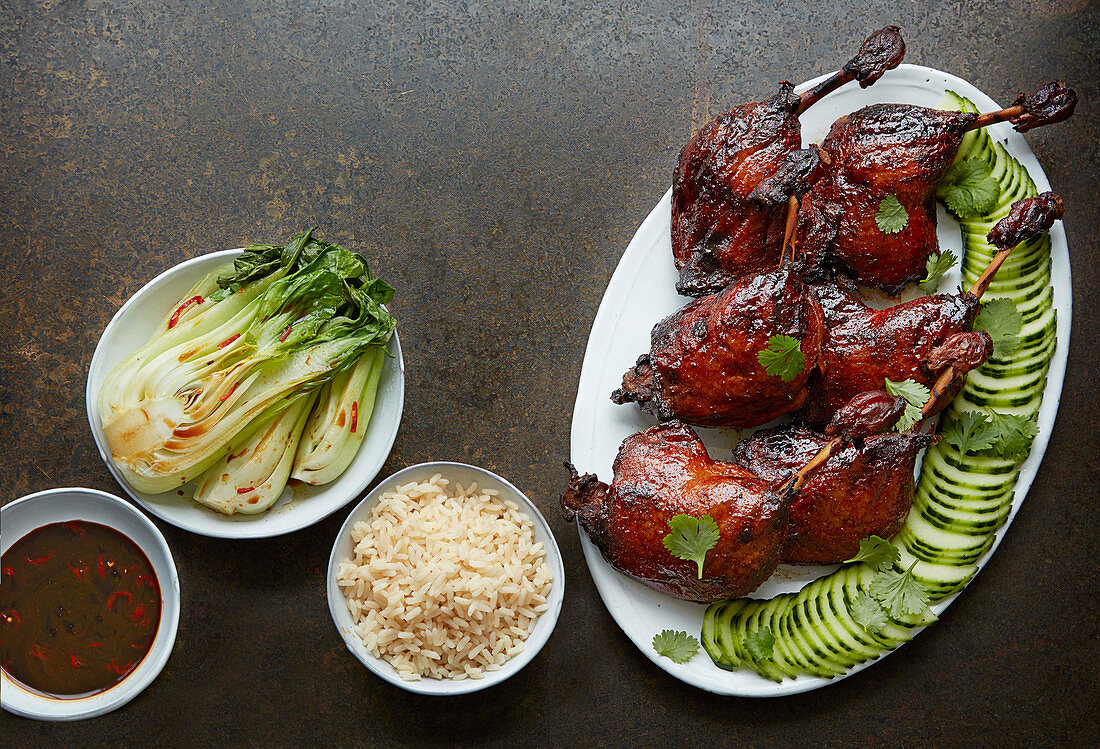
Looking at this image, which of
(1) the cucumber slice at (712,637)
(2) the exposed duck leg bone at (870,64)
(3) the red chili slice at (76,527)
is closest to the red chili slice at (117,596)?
(3) the red chili slice at (76,527)

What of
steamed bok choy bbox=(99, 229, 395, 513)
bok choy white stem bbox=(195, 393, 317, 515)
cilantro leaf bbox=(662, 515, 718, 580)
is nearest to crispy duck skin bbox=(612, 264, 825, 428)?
cilantro leaf bbox=(662, 515, 718, 580)

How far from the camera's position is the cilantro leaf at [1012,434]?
9.77 feet

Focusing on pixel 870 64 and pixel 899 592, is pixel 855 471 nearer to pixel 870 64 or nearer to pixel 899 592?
pixel 899 592

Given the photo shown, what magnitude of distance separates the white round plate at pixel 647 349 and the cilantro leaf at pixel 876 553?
0.18m

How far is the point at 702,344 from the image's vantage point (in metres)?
2.79

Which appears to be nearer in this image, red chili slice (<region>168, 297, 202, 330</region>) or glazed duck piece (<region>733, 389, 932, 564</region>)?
glazed duck piece (<region>733, 389, 932, 564</region>)

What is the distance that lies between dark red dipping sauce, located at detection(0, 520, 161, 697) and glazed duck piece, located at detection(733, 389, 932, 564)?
7.97 feet

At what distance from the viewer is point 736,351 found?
2.74m

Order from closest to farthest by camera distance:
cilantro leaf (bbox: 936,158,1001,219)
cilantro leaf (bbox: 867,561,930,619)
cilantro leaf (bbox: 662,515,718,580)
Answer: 1. cilantro leaf (bbox: 662,515,718,580)
2. cilantro leaf (bbox: 867,561,930,619)
3. cilantro leaf (bbox: 936,158,1001,219)

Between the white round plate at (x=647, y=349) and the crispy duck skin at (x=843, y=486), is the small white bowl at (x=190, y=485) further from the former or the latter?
the crispy duck skin at (x=843, y=486)

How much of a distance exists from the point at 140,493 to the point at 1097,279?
4219mm

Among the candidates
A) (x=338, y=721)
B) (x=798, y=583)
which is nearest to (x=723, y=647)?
(x=798, y=583)

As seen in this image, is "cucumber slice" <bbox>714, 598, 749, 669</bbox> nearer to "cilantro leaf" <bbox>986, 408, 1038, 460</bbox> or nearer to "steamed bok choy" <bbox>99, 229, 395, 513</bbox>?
"cilantro leaf" <bbox>986, 408, 1038, 460</bbox>

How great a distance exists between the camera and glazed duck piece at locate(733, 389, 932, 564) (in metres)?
2.83
